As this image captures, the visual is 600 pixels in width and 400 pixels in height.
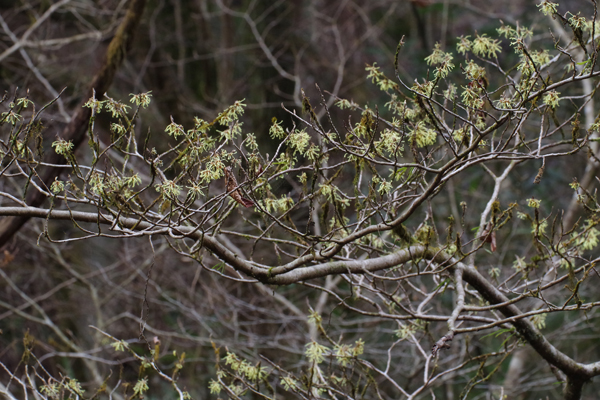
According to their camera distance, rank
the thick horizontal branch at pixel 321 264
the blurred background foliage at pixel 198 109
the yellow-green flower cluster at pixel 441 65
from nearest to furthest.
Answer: the yellow-green flower cluster at pixel 441 65
the thick horizontal branch at pixel 321 264
the blurred background foliage at pixel 198 109

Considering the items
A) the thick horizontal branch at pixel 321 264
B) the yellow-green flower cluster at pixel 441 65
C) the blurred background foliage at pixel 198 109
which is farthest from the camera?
the blurred background foliage at pixel 198 109

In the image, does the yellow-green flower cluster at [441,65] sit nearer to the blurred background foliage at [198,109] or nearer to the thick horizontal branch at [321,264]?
the thick horizontal branch at [321,264]

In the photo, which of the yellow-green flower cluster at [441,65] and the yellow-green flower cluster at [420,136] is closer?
the yellow-green flower cluster at [441,65]

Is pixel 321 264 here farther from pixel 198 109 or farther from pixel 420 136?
pixel 198 109

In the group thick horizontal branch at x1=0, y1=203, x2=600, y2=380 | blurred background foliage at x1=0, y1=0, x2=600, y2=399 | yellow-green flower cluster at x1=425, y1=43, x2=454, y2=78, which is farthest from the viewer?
blurred background foliage at x1=0, y1=0, x2=600, y2=399

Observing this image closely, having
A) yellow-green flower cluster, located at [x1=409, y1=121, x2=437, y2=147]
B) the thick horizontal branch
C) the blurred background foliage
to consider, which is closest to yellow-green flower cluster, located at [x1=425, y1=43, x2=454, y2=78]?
yellow-green flower cluster, located at [x1=409, y1=121, x2=437, y2=147]

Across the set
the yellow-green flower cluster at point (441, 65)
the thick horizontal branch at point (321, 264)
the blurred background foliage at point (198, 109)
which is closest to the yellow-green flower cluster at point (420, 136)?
the yellow-green flower cluster at point (441, 65)

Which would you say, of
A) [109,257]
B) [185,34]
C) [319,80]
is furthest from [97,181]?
[185,34]

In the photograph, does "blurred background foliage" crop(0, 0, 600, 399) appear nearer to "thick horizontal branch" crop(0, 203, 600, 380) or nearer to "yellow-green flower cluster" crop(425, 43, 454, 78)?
"thick horizontal branch" crop(0, 203, 600, 380)


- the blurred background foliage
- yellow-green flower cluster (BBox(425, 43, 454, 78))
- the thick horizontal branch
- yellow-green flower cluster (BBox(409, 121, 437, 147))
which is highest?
yellow-green flower cluster (BBox(425, 43, 454, 78))

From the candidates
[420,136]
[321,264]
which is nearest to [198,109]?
[321,264]

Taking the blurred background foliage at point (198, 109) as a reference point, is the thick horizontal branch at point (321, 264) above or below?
above

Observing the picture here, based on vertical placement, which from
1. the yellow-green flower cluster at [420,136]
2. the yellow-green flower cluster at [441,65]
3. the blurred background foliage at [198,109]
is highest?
the yellow-green flower cluster at [441,65]

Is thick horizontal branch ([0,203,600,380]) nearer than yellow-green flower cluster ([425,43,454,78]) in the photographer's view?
No
